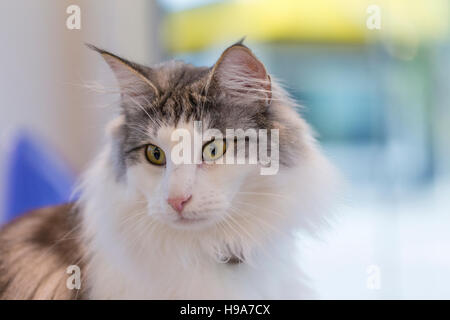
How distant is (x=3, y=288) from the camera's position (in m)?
1.07

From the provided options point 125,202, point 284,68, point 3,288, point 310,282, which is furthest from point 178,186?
point 284,68

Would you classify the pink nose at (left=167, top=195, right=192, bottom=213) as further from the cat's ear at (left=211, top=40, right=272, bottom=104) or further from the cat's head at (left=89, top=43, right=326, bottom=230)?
the cat's ear at (left=211, top=40, right=272, bottom=104)

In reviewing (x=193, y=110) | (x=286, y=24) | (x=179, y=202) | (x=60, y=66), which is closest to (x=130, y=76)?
(x=193, y=110)

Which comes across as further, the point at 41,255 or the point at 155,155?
the point at 41,255

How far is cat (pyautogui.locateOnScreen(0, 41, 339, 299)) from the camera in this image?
0.86 meters

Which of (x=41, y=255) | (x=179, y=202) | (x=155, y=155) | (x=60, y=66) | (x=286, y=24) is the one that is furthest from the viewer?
(x=286, y=24)

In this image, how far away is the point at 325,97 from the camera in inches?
64.6

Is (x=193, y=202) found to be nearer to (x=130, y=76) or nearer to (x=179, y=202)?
(x=179, y=202)

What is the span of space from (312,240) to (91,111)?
72cm

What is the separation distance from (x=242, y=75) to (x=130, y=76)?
235mm

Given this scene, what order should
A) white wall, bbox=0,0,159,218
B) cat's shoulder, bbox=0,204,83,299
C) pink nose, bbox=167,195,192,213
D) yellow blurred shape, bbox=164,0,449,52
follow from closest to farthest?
pink nose, bbox=167,195,192,213, cat's shoulder, bbox=0,204,83,299, white wall, bbox=0,0,159,218, yellow blurred shape, bbox=164,0,449,52

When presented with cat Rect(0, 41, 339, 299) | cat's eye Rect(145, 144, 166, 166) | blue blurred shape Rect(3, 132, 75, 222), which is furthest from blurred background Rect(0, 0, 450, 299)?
cat's eye Rect(145, 144, 166, 166)
